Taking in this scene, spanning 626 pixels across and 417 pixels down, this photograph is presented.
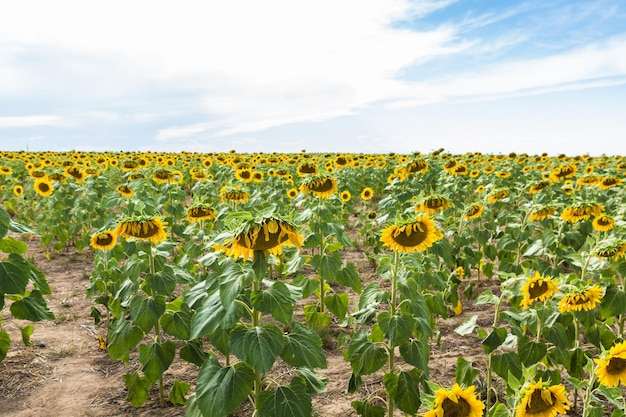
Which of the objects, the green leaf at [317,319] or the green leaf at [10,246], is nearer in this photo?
the green leaf at [10,246]

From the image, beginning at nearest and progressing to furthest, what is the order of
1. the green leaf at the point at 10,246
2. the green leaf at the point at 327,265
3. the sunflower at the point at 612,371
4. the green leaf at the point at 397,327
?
the sunflower at the point at 612,371 → the green leaf at the point at 397,327 → the green leaf at the point at 10,246 → the green leaf at the point at 327,265

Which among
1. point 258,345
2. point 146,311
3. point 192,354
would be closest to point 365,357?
point 258,345

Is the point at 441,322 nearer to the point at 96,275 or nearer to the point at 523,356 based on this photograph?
the point at 523,356

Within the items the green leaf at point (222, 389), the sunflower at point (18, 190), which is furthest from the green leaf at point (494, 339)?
the sunflower at point (18, 190)

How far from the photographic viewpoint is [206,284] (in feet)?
9.64

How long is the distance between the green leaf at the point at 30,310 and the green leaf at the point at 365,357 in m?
2.33

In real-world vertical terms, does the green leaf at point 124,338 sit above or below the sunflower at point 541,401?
above

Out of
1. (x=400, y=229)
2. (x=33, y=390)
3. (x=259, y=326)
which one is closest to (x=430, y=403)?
(x=259, y=326)

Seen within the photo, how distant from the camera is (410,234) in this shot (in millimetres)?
3471

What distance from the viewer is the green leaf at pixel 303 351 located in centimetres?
257

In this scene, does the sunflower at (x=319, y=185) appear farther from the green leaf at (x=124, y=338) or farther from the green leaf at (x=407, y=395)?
the green leaf at (x=407, y=395)

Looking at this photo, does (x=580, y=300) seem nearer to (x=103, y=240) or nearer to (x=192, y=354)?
(x=192, y=354)

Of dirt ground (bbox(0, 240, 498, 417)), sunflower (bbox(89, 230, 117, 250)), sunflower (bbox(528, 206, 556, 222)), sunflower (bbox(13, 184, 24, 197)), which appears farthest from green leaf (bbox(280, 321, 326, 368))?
sunflower (bbox(13, 184, 24, 197))

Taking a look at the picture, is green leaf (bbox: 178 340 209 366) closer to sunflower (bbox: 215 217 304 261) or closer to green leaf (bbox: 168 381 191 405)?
green leaf (bbox: 168 381 191 405)
